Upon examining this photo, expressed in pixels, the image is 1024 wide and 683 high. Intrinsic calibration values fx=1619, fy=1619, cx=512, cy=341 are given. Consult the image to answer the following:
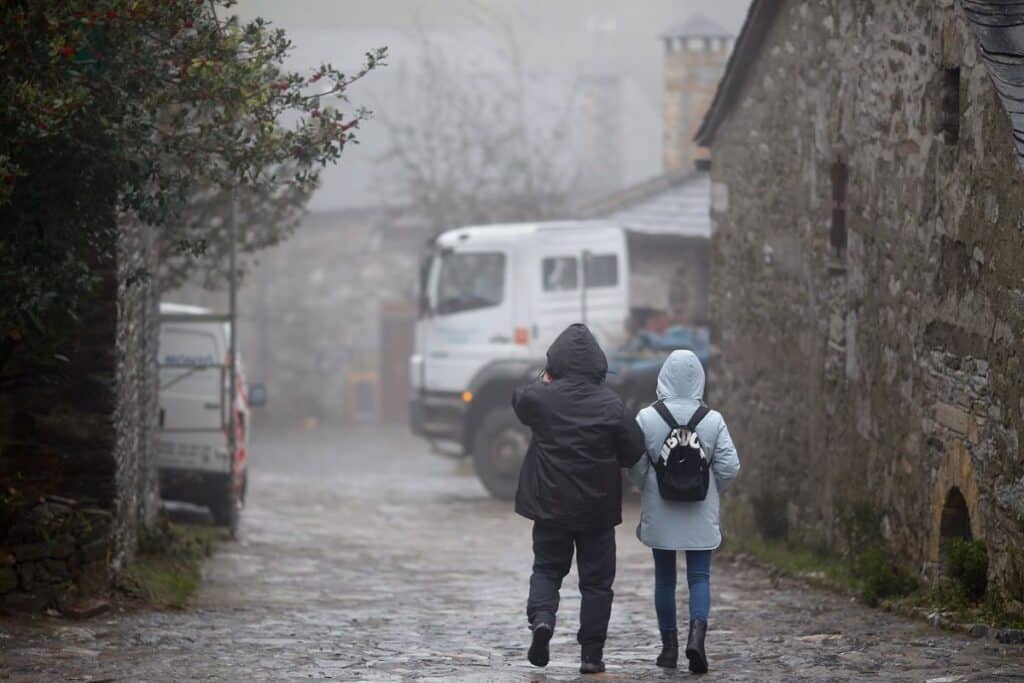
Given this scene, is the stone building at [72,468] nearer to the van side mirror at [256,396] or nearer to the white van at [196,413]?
the white van at [196,413]

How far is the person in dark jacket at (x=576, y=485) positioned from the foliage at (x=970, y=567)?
1.93 meters

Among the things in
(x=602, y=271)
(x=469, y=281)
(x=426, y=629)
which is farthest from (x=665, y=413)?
(x=602, y=271)

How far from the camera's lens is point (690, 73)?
26906 millimetres

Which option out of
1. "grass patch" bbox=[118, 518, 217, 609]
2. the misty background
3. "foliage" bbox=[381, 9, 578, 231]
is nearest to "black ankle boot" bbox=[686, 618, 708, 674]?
"grass patch" bbox=[118, 518, 217, 609]

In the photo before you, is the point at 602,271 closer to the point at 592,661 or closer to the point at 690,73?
the point at 690,73

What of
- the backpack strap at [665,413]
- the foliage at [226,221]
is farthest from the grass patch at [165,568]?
the backpack strap at [665,413]

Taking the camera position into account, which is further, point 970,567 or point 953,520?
point 953,520

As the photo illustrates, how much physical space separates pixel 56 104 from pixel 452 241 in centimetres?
1195

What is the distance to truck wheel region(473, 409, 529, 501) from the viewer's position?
1873 centimetres

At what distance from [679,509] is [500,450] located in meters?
11.8

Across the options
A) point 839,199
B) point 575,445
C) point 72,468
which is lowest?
point 72,468

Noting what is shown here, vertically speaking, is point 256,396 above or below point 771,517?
above

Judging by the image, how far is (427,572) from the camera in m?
12.6

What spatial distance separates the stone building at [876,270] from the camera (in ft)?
25.1
